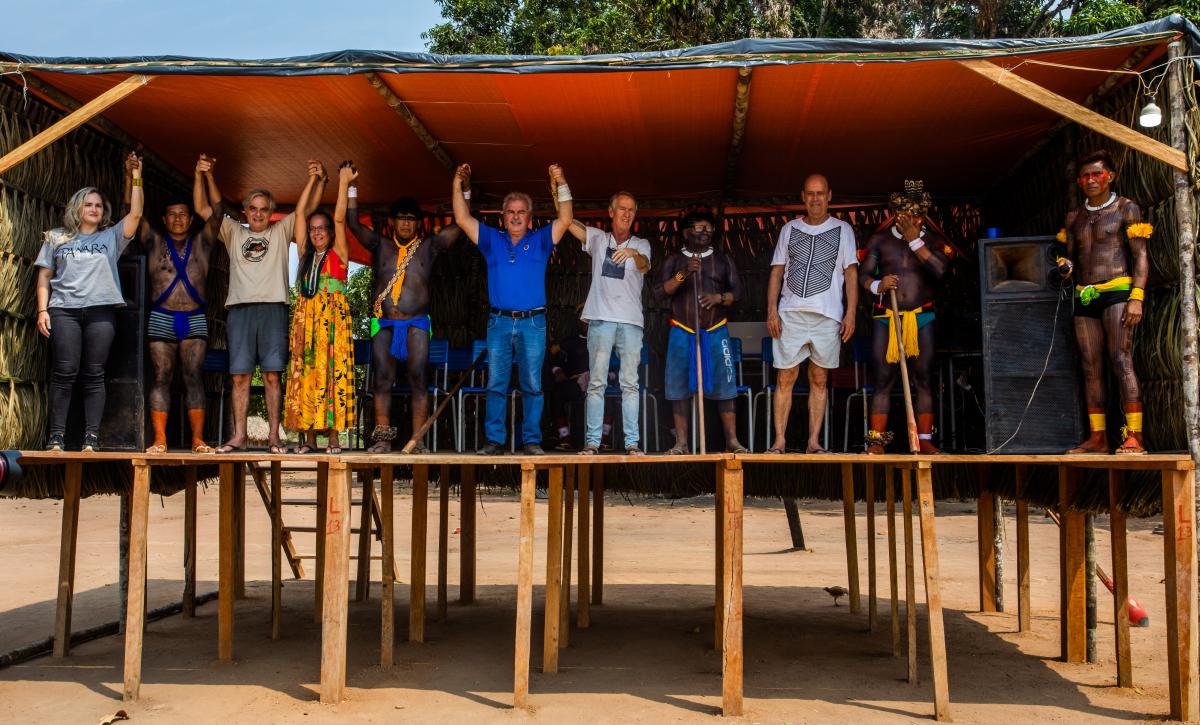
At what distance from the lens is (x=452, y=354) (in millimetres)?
9508

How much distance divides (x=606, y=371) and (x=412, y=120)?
217cm

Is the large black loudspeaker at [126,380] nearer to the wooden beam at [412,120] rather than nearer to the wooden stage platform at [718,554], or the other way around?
the wooden stage platform at [718,554]

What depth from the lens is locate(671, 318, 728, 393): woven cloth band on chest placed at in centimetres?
752

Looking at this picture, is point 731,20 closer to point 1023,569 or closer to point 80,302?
point 1023,569

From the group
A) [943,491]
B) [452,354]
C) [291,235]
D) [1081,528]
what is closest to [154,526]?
[452,354]

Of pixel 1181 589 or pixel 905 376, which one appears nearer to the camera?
pixel 1181 589

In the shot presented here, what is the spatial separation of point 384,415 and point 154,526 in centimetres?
1144

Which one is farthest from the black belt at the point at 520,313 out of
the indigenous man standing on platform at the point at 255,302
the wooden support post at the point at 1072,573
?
the wooden support post at the point at 1072,573

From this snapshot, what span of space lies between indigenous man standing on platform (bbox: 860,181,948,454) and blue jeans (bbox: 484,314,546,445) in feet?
7.24

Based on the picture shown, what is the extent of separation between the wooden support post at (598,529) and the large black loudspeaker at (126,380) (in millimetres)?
4123

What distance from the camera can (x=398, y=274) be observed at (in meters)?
7.71

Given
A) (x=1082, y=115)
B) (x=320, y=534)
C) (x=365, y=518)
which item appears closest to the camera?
(x=1082, y=115)

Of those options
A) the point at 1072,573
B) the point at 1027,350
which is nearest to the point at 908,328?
the point at 1027,350

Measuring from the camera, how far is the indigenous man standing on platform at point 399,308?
752 cm
